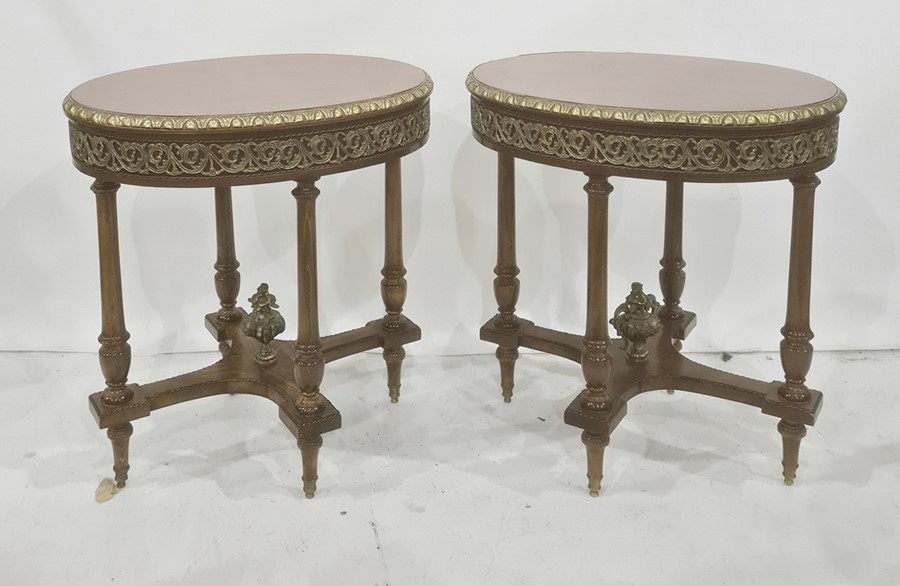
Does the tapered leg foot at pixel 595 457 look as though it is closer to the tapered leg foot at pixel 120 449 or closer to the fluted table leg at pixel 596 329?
the fluted table leg at pixel 596 329

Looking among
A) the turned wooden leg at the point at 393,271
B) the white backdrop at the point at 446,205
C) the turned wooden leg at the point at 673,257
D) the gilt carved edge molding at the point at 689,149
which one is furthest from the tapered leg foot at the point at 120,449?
the turned wooden leg at the point at 673,257

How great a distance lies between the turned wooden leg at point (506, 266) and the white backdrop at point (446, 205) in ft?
1.60

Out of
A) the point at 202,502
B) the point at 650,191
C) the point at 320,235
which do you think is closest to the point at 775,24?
the point at 650,191

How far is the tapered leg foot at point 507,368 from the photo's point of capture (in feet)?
10.3

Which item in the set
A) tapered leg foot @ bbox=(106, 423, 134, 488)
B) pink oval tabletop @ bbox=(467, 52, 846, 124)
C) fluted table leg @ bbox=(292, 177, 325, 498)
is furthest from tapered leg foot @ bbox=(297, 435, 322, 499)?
pink oval tabletop @ bbox=(467, 52, 846, 124)

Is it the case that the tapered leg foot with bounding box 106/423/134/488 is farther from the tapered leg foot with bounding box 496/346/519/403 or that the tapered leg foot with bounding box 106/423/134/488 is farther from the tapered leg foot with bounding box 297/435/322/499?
the tapered leg foot with bounding box 496/346/519/403

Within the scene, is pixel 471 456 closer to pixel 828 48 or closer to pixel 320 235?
pixel 320 235

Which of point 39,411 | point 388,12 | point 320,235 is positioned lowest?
point 39,411

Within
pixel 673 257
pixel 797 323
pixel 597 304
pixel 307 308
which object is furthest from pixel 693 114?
pixel 307 308

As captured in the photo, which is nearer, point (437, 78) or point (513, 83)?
point (513, 83)

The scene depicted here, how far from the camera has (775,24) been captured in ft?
11.1

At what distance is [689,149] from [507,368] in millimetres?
1002

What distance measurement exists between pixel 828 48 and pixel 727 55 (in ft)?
0.93

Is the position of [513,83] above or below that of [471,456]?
above
